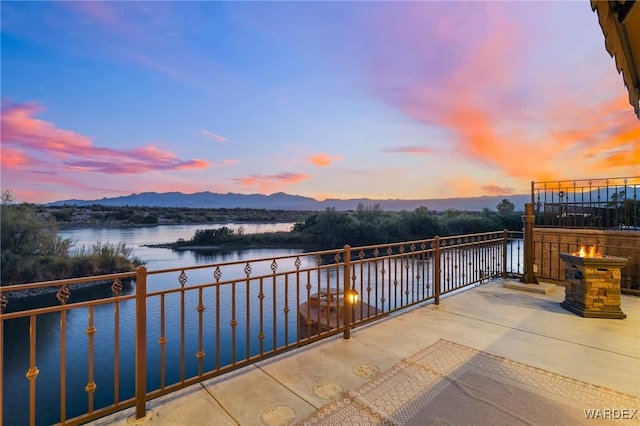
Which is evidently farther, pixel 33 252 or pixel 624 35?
pixel 33 252

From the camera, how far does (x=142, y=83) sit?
9297 mm

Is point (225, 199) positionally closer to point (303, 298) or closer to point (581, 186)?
point (303, 298)

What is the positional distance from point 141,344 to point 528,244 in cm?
573

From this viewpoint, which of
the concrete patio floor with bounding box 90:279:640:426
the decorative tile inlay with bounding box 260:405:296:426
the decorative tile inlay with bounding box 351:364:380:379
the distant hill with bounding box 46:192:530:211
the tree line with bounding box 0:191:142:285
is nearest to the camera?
the decorative tile inlay with bounding box 260:405:296:426

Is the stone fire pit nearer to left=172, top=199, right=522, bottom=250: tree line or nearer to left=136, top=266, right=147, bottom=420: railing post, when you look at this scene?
left=136, top=266, right=147, bottom=420: railing post

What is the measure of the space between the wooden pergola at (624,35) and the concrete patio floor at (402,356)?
2.21m

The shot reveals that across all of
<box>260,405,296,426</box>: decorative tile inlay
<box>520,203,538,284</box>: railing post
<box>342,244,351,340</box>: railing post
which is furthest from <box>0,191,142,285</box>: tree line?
<box>520,203,538,284</box>: railing post

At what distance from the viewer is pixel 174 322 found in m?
12.2

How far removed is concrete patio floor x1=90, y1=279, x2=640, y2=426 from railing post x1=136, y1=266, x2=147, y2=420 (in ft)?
0.31

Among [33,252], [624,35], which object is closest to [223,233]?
[33,252]

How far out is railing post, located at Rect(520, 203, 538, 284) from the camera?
4918mm

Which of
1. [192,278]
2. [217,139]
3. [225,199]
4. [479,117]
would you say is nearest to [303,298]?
[192,278]

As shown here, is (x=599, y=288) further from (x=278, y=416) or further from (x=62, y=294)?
(x=62, y=294)

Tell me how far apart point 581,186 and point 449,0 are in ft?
15.1
